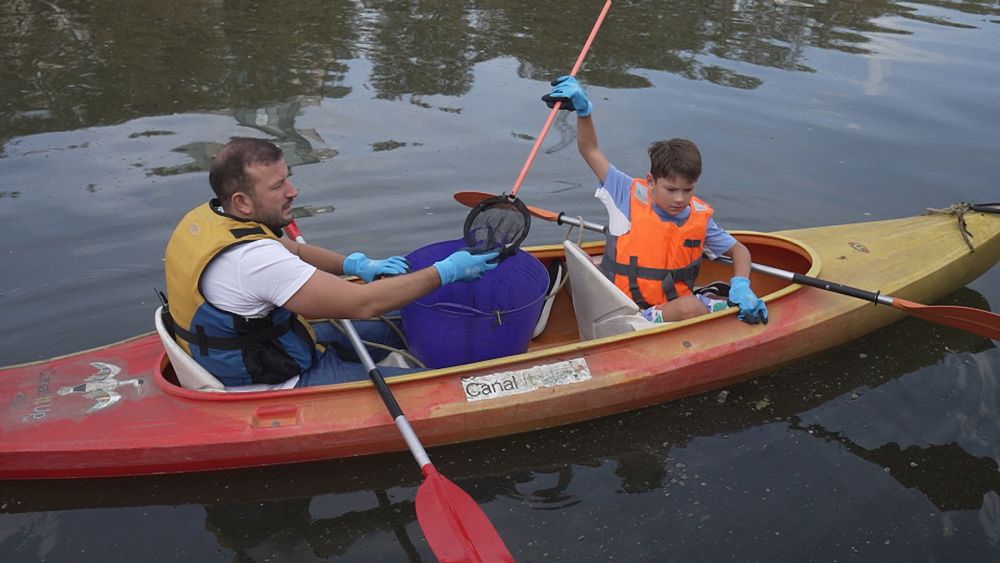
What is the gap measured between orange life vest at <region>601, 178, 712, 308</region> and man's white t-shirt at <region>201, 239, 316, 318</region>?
198cm

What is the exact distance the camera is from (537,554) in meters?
3.66

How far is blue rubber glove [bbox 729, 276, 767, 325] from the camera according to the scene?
4.62 m

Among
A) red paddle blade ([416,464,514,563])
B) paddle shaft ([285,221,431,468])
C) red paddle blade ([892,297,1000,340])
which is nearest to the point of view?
red paddle blade ([416,464,514,563])

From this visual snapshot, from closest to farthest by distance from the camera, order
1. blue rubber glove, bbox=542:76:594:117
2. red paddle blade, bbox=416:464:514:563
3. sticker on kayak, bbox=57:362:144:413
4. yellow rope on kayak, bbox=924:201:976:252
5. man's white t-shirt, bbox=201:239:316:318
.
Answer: red paddle blade, bbox=416:464:514:563 → man's white t-shirt, bbox=201:239:316:318 → sticker on kayak, bbox=57:362:144:413 → blue rubber glove, bbox=542:76:594:117 → yellow rope on kayak, bbox=924:201:976:252

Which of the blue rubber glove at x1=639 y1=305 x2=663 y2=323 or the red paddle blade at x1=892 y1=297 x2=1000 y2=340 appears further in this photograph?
the blue rubber glove at x1=639 y1=305 x2=663 y2=323

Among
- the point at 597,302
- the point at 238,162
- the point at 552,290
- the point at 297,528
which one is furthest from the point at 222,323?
the point at 552,290

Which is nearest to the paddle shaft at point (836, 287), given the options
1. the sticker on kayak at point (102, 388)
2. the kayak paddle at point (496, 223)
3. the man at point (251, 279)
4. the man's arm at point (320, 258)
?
the kayak paddle at point (496, 223)

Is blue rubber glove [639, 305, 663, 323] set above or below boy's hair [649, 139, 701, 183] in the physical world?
Answer: below

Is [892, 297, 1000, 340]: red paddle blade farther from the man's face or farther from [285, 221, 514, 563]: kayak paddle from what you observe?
the man's face

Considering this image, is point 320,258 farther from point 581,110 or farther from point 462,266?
point 581,110

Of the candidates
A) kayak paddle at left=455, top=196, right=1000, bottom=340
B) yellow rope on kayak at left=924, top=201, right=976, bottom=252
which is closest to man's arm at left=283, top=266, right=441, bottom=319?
kayak paddle at left=455, top=196, right=1000, bottom=340

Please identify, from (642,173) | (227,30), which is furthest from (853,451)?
(227,30)

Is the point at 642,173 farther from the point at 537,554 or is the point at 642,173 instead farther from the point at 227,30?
the point at 227,30

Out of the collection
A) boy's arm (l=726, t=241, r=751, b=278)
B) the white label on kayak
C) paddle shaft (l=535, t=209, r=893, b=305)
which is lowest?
the white label on kayak
